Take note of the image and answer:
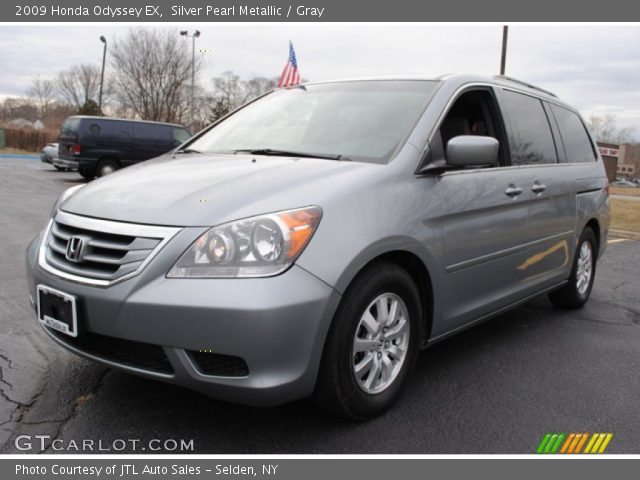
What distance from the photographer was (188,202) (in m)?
2.57

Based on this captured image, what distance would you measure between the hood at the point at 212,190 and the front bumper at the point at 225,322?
18 cm

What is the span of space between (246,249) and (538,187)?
2.47m

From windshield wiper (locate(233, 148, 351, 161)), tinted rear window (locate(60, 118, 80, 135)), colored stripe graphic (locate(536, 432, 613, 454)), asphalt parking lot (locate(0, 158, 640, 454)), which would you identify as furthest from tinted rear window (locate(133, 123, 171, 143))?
colored stripe graphic (locate(536, 432, 613, 454))

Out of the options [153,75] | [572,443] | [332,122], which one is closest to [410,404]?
[572,443]

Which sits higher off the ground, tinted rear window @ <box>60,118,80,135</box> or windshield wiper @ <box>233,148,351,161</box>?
windshield wiper @ <box>233,148,351,161</box>

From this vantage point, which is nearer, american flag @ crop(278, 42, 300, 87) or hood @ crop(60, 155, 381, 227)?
hood @ crop(60, 155, 381, 227)

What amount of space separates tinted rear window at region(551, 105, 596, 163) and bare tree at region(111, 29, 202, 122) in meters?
37.8

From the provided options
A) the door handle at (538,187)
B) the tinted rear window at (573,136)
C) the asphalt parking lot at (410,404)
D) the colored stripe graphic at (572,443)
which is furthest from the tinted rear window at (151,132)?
the colored stripe graphic at (572,443)

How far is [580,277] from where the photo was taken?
5.14 metres

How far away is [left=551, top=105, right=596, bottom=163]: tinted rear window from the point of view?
4.81 metres

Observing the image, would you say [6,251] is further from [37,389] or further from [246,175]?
[246,175]

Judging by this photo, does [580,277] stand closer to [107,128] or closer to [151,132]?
[151,132]

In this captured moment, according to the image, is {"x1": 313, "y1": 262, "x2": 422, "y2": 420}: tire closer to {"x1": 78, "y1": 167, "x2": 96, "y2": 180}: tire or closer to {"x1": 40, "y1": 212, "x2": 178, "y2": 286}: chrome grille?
{"x1": 40, "y1": 212, "x2": 178, "y2": 286}: chrome grille

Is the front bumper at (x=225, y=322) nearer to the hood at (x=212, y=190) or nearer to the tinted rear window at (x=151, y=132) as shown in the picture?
the hood at (x=212, y=190)
